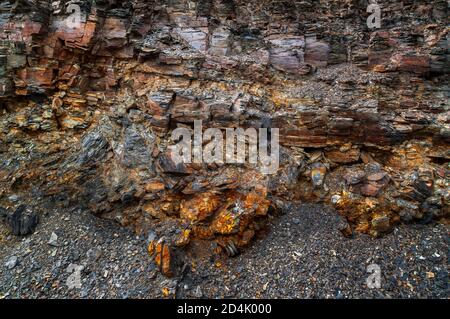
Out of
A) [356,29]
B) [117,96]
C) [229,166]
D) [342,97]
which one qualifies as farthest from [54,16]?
[356,29]

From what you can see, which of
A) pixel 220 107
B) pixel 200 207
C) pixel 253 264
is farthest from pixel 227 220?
pixel 220 107

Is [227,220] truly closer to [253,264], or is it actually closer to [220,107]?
[253,264]

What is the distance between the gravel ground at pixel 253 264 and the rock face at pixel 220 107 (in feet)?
2.05

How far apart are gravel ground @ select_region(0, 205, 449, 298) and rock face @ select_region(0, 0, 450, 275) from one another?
0.62m

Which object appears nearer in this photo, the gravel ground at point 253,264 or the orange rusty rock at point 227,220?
the gravel ground at point 253,264

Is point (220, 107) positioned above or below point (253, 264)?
above

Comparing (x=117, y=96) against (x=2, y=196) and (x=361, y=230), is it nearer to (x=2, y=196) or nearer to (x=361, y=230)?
(x=2, y=196)

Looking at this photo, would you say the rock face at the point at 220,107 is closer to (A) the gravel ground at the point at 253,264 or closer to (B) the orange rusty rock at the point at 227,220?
(B) the orange rusty rock at the point at 227,220

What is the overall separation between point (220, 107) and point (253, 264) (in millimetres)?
6008

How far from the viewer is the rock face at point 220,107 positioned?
9023mm

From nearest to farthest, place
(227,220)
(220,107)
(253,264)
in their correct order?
1. (253,264)
2. (227,220)
3. (220,107)

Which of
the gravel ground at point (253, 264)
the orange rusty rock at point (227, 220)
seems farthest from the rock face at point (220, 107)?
the gravel ground at point (253, 264)

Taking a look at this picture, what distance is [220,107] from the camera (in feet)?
32.8

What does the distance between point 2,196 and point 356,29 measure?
16407mm
